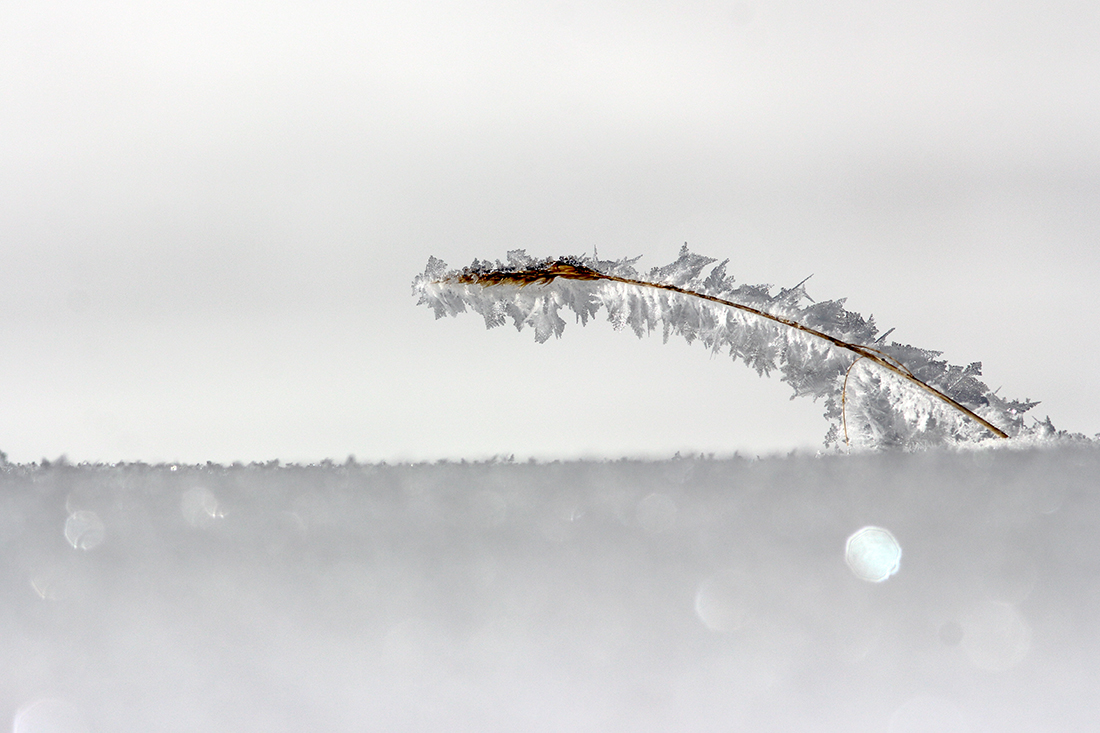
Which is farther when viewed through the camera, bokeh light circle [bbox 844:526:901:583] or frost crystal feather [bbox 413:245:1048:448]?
frost crystal feather [bbox 413:245:1048:448]

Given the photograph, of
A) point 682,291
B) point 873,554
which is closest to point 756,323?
point 682,291

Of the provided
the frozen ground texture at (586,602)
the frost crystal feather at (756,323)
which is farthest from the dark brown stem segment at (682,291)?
the frozen ground texture at (586,602)

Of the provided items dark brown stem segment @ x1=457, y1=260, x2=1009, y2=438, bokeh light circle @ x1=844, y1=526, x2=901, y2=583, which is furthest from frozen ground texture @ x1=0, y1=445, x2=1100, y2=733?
dark brown stem segment @ x1=457, y1=260, x2=1009, y2=438

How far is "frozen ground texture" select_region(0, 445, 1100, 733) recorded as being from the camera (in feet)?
0.83

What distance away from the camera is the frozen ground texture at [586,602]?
0.83 feet

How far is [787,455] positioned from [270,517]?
205 mm

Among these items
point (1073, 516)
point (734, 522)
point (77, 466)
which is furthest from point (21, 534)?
point (1073, 516)

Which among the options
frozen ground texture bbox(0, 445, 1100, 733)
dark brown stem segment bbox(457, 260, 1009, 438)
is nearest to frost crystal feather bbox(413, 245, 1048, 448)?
dark brown stem segment bbox(457, 260, 1009, 438)

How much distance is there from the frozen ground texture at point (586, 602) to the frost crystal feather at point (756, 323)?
22 cm

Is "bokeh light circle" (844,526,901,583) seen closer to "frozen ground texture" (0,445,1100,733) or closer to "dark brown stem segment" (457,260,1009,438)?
"frozen ground texture" (0,445,1100,733)

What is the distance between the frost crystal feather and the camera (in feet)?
1.60

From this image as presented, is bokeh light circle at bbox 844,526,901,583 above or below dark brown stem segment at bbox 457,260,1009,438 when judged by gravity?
below

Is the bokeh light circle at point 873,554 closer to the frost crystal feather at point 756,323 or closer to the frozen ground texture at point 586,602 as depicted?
the frozen ground texture at point 586,602

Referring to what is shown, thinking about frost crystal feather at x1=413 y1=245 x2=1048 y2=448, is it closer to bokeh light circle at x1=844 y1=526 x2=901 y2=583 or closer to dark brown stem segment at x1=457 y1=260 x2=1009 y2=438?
dark brown stem segment at x1=457 y1=260 x2=1009 y2=438
